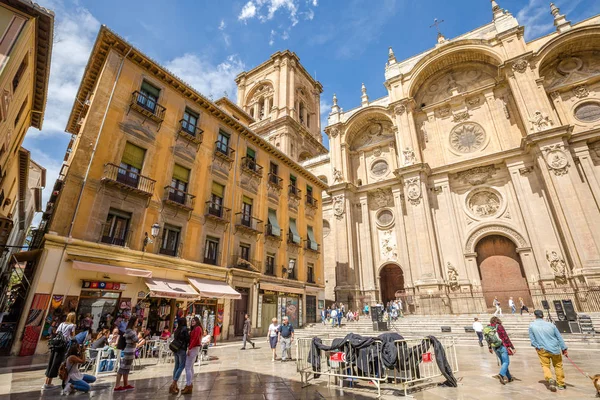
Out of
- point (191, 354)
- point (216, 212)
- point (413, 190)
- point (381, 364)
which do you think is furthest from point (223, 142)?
point (413, 190)

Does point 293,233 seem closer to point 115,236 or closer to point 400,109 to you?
point 115,236

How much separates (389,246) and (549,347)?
2077cm

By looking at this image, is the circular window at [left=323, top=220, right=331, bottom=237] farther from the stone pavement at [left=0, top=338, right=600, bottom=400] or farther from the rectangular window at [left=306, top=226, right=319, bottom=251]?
the stone pavement at [left=0, top=338, right=600, bottom=400]

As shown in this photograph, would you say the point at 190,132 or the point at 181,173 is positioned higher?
the point at 190,132

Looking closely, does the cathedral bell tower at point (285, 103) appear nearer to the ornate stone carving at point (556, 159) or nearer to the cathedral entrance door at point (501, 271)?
the cathedral entrance door at point (501, 271)

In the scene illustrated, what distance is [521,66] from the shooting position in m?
22.9

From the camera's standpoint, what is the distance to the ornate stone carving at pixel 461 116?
26.0 m

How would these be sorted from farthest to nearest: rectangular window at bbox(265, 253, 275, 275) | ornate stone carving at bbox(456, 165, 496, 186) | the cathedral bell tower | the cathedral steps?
the cathedral bell tower → ornate stone carving at bbox(456, 165, 496, 186) → rectangular window at bbox(265, 253, 275, 275) → the cathedral steps

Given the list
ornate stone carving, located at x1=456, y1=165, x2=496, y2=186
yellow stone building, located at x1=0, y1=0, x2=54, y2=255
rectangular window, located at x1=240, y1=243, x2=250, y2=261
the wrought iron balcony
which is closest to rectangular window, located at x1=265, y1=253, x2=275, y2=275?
rectangular window, located at x1=240, y1=243, x2=250, y2=261

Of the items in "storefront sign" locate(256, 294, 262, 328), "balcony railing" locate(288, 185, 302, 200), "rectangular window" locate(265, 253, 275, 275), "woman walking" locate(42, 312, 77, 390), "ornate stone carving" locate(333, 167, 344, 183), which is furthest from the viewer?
"ornate stone carving" locate(333, 167, 344, 183)

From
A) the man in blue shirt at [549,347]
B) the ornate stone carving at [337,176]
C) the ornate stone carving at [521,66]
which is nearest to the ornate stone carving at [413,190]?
the ornate stone carving at [337,176]

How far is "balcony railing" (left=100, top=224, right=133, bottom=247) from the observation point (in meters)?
11.5

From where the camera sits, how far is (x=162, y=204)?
13.5 meters

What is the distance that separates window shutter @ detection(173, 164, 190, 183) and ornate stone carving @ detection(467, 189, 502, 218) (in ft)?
Answer: 69.7
